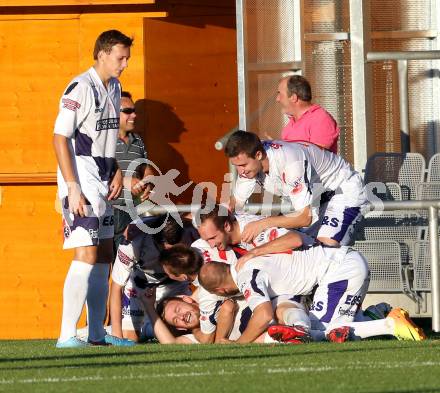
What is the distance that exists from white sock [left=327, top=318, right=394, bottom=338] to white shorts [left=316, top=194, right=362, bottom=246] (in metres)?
0.84

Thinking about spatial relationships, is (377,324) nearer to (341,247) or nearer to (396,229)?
(341,247)

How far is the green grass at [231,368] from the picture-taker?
20.7 ft

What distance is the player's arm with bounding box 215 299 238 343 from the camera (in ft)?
30.3

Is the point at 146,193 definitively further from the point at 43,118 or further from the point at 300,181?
the point at 300,181

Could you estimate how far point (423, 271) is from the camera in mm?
10555

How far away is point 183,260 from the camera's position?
9.28 m

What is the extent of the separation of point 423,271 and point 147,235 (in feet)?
7.19

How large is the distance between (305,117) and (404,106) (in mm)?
1476

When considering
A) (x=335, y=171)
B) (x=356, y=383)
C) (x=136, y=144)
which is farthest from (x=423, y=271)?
(x=356, y=383)

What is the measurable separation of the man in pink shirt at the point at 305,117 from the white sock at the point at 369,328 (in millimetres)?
1840

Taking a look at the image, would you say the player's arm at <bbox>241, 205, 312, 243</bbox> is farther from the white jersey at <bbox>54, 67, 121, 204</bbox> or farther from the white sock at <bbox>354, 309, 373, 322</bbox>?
the white jersey at <bbox>54, 67, 121, 204</bbox>

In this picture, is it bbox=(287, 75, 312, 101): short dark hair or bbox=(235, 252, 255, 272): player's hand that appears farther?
bbox=(287, 75, 312, 101): short dark hair

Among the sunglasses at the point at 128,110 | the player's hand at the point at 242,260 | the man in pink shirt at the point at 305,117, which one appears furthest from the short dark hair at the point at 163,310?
the sunglasses at the point at 128,110

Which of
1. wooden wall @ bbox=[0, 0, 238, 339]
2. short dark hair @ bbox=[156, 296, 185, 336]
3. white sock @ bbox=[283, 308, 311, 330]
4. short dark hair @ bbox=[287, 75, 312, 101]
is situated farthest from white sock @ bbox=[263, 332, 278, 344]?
wooden wall @ bbox=[0, 0, 238, 339]
